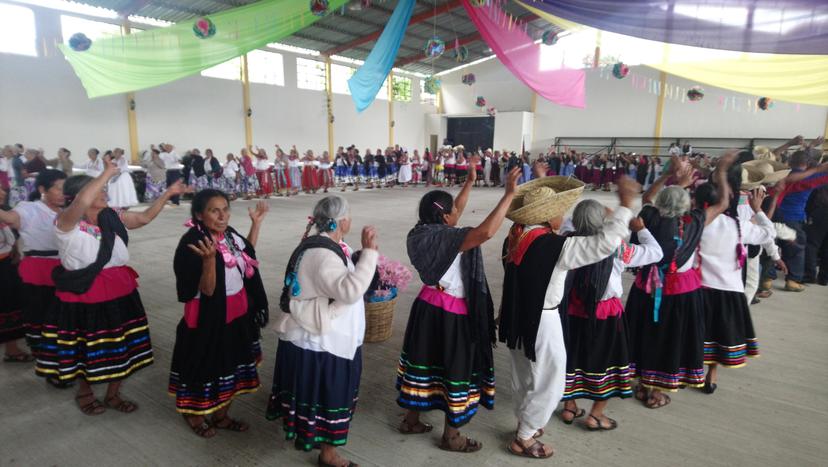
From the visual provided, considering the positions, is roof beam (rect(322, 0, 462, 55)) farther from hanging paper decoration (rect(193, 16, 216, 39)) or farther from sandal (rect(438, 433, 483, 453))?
sandal (rect(438, 433, 483, 453))

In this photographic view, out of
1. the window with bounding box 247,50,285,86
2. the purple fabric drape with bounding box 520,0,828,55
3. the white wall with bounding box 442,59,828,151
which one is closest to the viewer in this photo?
the purple fabric drape with bounding box 520,0,828,55

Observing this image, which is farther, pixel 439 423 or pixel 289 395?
pixel 439 423

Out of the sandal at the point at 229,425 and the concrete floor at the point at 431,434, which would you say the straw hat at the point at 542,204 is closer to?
the concrete floor at the point at 431,434

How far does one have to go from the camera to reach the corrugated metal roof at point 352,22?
10.1 metres

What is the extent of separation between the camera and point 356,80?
5.83 metres

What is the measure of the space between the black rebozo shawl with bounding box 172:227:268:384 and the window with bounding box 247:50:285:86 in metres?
13.2

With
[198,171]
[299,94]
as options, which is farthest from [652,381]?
[299,94]

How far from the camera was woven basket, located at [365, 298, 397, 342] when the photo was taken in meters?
3.07

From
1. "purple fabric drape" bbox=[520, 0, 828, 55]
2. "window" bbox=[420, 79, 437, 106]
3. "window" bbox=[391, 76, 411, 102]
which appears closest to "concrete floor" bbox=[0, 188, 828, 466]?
"purple fabric drape" bbox=[520, 0, 828, 55]

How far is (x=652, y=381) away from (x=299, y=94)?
48.1 feet

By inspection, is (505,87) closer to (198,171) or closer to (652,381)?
(198,171)

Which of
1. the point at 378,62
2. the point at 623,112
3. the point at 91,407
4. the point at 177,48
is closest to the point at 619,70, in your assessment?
the point at 623,112

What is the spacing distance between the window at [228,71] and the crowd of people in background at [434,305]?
11215 millimetres

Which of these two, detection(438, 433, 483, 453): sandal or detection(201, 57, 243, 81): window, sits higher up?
detection(201, 57, 243, 81): window
